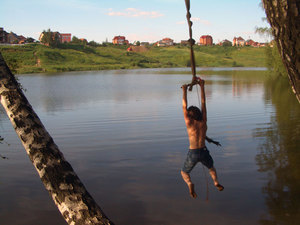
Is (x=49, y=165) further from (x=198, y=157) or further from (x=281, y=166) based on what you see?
(x=281, y=166)

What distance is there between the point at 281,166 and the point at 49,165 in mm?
6862

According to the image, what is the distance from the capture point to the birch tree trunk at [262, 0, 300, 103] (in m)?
2.32

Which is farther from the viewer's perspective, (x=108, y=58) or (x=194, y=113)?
(x=108, y=58)

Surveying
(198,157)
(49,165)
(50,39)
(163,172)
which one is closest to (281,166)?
(163,172)

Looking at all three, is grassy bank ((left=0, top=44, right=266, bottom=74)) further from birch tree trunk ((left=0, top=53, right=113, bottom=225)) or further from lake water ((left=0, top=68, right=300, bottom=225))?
birch tree trunk ((left=0, top=53, right=113, bottom=225))

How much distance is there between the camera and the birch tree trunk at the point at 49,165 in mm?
3244

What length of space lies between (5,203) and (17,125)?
14.2ft

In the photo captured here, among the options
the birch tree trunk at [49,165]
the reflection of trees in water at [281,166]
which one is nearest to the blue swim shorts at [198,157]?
the birch tree trunk at [49,165]

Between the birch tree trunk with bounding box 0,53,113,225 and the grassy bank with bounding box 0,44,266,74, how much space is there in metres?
73.1

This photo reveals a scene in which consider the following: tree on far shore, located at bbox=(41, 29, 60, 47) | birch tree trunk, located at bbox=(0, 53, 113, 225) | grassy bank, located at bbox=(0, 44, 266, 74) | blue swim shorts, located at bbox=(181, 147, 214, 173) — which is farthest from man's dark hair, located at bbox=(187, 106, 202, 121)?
tree on far shore, located at bbox=(41, 29, 60, 47)

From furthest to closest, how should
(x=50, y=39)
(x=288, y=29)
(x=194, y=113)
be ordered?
(x=50, y=39) → (x=194, y=113) → (x=288, y=29)

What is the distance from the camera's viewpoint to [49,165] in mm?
3297

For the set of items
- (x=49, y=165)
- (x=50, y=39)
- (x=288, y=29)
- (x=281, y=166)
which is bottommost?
(x=281, y=166)

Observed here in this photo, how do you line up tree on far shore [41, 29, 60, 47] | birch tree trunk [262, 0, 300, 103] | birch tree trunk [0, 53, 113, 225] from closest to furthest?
birch tree trunk [262, 0, 300, 103] < birch tree trunk [0, 53, 113, 225] < tree on far shore [41, 29, 60, 47]
